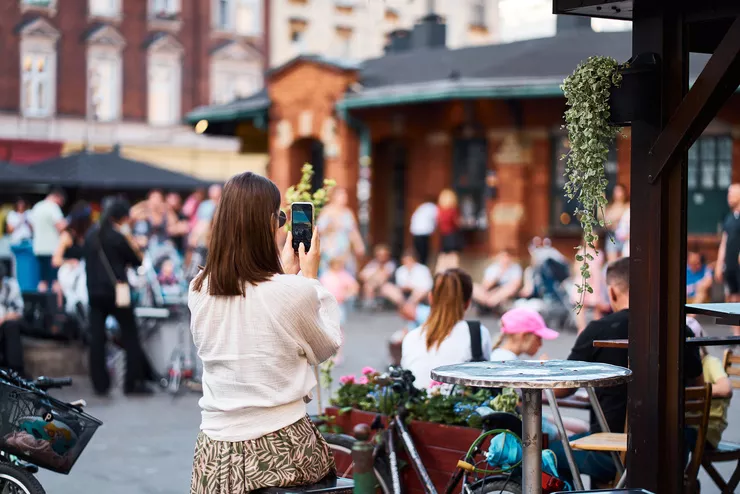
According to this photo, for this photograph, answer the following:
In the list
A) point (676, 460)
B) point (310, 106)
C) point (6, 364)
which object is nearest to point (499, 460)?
point (676, 460)

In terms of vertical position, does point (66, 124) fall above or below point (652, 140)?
above

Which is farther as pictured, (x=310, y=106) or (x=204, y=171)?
(x=204, y=171)

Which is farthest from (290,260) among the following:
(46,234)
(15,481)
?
(46,234)

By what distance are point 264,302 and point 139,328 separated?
30.8ft

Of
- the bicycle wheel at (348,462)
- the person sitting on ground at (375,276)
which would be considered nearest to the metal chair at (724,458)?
the bicycle wheel at (348,462)

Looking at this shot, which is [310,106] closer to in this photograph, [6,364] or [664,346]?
[6,364]

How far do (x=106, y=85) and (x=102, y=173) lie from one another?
19.6 m

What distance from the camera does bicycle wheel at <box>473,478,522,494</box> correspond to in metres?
5.84

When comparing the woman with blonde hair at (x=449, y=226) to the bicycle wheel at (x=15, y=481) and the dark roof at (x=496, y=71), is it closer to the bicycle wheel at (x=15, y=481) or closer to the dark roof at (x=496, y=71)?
the dark roof at (x=496, y=71)

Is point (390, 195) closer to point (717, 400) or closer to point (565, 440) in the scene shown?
point (717, 400)

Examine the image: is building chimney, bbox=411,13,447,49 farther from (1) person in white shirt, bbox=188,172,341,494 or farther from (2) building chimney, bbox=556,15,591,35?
(1) person in white shirt, bbox=188,172,341,494

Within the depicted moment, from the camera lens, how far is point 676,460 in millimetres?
5730

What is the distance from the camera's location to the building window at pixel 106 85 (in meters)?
42.9

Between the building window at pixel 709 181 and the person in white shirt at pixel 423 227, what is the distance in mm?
4968
